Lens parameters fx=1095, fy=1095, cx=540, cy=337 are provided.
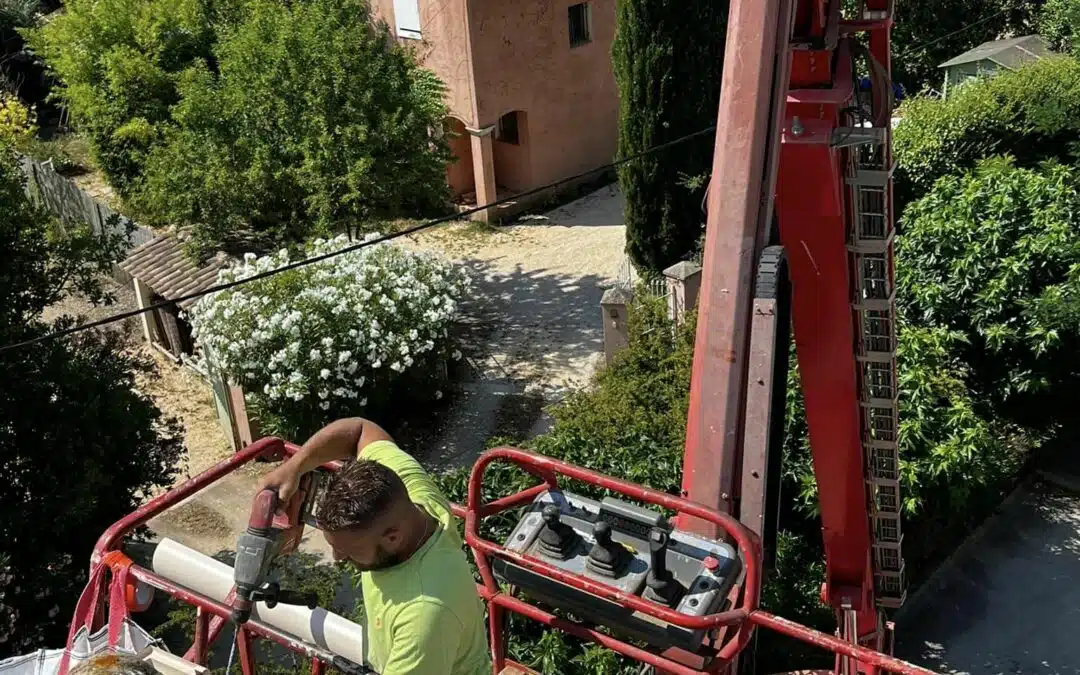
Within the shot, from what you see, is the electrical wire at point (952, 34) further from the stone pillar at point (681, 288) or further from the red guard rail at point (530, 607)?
the red guard rail at point (530, 607)

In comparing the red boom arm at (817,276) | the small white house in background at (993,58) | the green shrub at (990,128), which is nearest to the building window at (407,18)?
the green shrub at (990,128)

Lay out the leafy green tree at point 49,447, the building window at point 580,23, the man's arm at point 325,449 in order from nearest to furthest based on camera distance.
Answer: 1. the man's arm at point 325,449
2. the leafy green tree at point 49,447
3. the building window at point 580,23

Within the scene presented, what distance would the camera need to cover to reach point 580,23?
20234 mm

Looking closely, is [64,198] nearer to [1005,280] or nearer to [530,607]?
[1005,280]

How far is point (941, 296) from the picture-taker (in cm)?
1127

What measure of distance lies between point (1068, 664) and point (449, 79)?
1388cm

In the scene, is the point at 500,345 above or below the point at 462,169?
below

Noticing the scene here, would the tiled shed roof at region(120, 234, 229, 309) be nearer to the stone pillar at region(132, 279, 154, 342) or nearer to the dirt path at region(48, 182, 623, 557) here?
the stone pillar at region(132, 279, 154, 342)

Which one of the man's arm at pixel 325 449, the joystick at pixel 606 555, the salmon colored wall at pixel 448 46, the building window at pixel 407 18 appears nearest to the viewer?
the man's arm at pixel 325 449

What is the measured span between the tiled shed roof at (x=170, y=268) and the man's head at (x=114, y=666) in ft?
39.8

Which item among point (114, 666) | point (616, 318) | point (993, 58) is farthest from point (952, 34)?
point (114, 666)

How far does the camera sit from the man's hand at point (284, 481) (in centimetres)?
358

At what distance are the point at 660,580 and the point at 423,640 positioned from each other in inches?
41.1

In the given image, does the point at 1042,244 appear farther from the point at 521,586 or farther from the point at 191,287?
the point at 191,287
